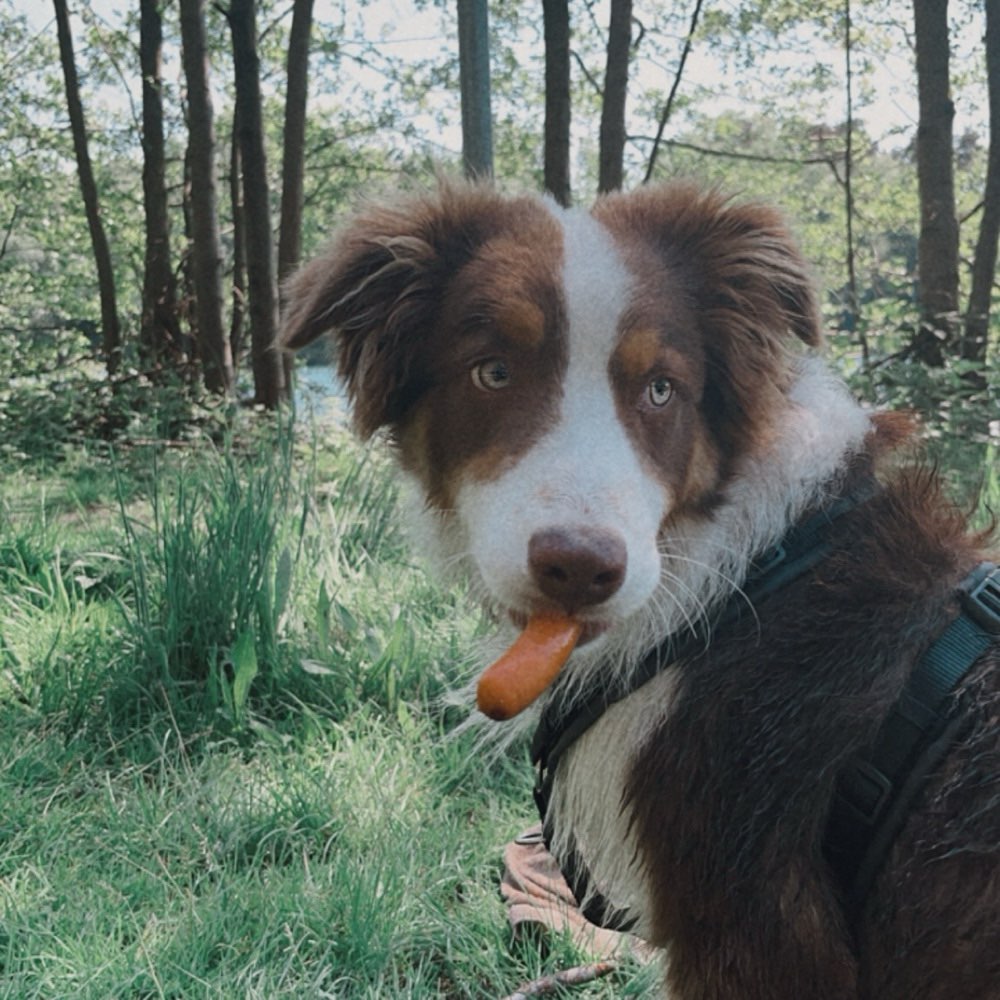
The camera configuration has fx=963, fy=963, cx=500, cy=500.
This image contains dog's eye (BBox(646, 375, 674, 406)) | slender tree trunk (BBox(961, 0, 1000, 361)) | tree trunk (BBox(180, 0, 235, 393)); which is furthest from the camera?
slender tree trunk (BBox(961, 0, 1000, 361))

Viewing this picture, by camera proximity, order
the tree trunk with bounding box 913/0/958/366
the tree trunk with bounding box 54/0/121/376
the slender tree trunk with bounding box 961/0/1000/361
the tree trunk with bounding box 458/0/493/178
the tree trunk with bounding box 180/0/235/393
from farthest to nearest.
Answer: the tree trunk with bounding box 54/0/121/376, the slender tree trunk with bounding box 961/0/1000/361, the tree trunk with bounding box 180/0/235/393, the tree trunk with bounding box 913/0/958/366, the tree trunk with bounding box 458/0/493/178

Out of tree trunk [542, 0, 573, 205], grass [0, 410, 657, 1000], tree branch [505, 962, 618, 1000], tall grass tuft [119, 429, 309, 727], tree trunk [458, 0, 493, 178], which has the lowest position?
tree branch [505, 962, 618, 1000]

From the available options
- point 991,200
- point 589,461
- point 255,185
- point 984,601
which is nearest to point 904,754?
point 984,601

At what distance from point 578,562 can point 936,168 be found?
880 centimetres

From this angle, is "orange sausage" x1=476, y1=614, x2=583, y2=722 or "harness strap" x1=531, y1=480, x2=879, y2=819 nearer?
"orange sausage" x1=476, y1=614, x2=583, y2=722

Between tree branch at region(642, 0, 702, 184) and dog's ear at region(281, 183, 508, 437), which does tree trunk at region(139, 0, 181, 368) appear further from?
dog's ear at region(281, 183, 508, 437)

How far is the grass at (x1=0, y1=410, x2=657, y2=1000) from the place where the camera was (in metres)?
2.29

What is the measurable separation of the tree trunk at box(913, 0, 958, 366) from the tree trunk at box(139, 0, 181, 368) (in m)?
8.29

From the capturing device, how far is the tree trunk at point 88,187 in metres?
12.7

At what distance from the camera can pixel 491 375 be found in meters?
1.82

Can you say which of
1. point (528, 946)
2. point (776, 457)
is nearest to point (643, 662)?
point (776, 457)

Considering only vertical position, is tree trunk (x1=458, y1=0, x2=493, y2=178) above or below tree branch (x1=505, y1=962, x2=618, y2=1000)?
above

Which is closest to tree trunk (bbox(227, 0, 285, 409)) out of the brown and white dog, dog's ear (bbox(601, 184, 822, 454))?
the brown and white dog

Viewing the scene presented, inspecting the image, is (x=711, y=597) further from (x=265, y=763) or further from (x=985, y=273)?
(x=985, y=273)
